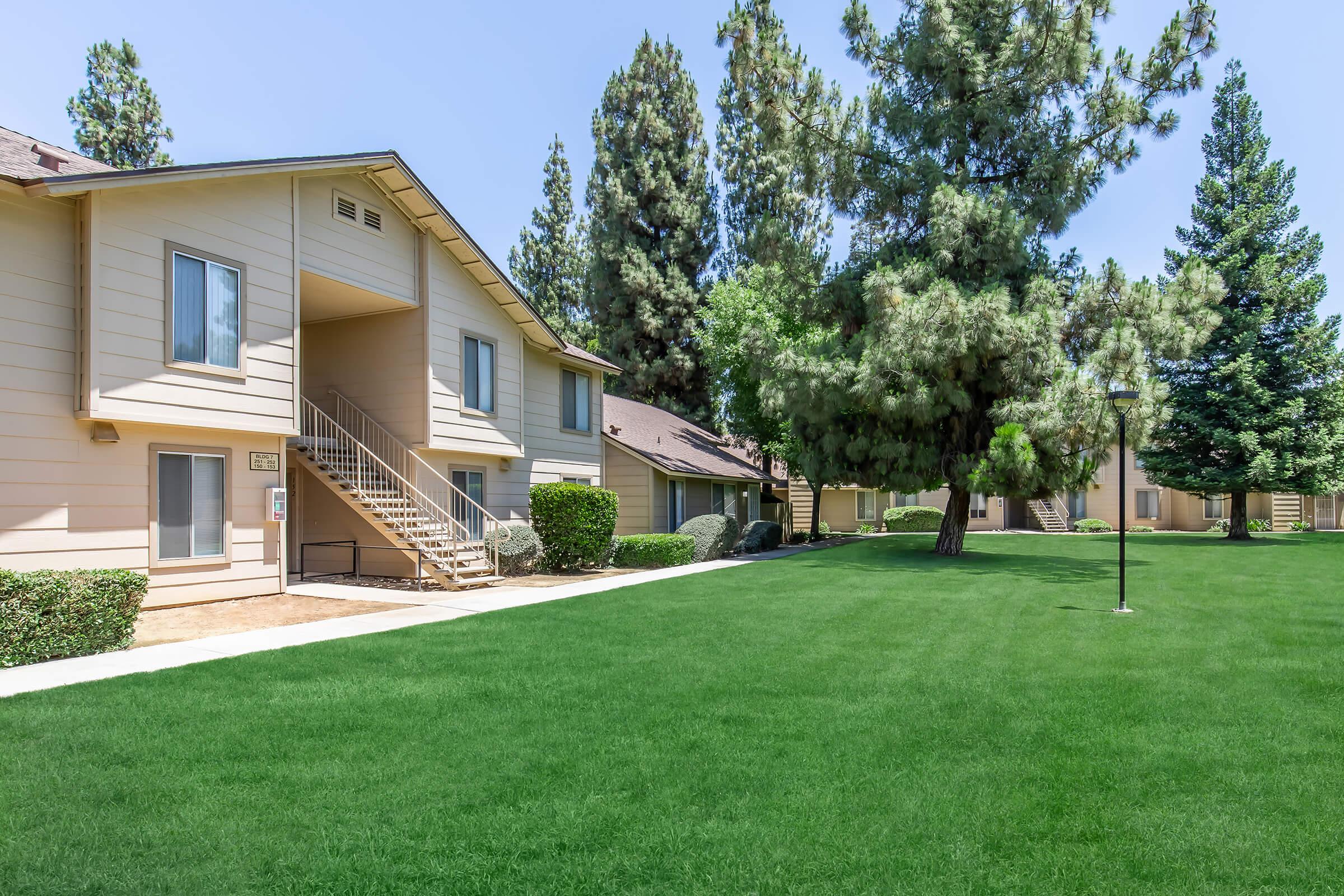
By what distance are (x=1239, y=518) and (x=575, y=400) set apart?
24287mm

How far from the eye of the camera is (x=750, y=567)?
1761cm

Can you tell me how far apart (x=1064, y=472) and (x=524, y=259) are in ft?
111

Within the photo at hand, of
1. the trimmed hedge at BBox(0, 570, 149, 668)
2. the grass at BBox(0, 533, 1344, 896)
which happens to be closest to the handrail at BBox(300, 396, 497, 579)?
the grass at BBox(0, 533, 1344, 896)

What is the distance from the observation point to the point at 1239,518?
1148 inches

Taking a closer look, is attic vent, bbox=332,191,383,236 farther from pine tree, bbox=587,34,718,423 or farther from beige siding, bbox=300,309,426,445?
pine tree, bbox=587,34,718,423

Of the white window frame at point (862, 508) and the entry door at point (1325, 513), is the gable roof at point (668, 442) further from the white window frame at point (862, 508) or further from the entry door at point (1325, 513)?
the entry door at point (1325, 513)

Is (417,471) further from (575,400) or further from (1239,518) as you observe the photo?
(1239,518)

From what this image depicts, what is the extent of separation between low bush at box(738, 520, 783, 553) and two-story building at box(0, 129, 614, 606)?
7.62m

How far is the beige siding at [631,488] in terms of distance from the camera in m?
22.2

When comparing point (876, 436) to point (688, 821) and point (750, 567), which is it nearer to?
point (750, 567)

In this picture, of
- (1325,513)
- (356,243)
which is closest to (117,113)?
(356,243)

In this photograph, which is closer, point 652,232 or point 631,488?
point 631,488

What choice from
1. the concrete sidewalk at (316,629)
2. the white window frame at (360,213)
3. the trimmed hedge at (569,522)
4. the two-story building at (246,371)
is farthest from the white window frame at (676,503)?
the white window frame at (360,213)

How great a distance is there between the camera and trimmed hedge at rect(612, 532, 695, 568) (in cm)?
1859
